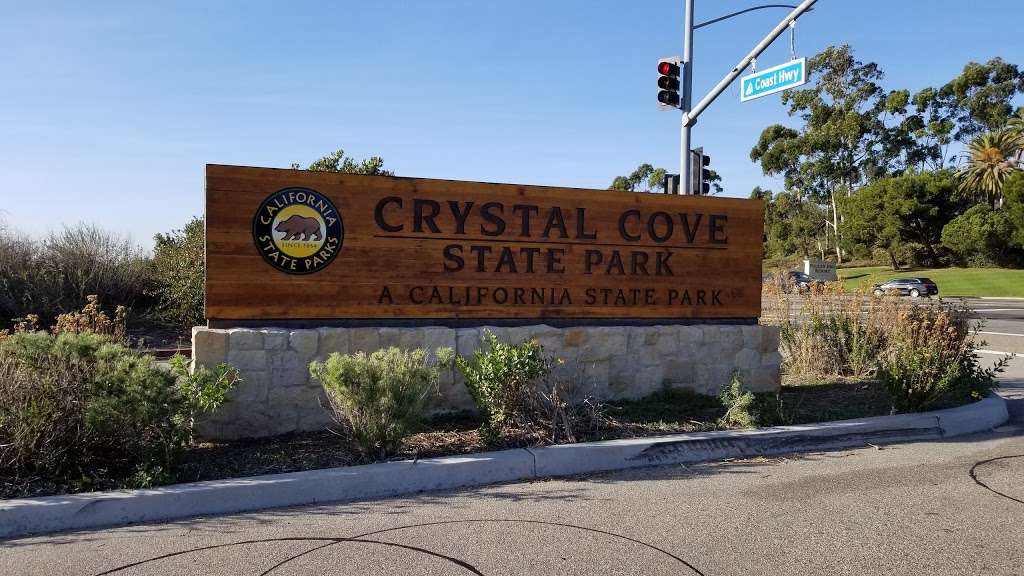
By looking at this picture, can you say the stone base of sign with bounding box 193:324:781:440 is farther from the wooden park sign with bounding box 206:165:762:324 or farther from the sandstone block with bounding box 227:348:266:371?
the wooden park sign with bounding box 206:165:762:324

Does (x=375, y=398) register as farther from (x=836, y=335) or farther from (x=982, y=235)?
(x=982, y=235)

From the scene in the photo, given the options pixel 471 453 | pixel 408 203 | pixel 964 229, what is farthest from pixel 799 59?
pixel 964 229

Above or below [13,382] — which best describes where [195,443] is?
below

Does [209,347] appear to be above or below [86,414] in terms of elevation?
above

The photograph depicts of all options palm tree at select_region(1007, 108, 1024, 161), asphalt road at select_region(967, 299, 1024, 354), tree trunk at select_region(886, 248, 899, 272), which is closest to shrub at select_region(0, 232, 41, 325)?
asphalt road at select_region(967, 299, 1024, 354)

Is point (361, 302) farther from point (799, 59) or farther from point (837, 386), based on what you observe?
point (799, 59)

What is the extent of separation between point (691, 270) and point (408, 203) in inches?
127

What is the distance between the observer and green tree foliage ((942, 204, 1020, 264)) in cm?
5109

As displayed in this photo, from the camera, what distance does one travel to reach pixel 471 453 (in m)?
6.03

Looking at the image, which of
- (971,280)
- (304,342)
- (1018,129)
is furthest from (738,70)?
(1018,129)

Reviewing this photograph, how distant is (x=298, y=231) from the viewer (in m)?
7.19

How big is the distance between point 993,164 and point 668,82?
5251cm

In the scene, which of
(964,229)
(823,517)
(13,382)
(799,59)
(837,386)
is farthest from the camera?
(964,229)

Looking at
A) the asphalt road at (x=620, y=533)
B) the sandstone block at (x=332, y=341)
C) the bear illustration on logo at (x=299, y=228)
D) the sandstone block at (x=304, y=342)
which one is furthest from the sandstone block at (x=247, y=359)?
the asphalt road at (x=620, y=533)
